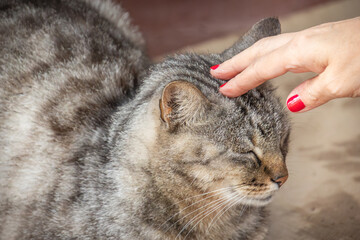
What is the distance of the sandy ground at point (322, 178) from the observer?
1678mm

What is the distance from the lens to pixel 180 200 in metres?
1.22

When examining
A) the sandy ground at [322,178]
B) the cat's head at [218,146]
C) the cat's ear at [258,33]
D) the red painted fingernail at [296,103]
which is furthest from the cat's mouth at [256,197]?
the cat's ear at [258,33]

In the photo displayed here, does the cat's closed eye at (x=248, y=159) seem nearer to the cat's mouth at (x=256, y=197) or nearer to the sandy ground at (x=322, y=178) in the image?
the cat's mouth at (x=256, y=197)

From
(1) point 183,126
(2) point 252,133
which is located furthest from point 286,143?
(1) point 183,126

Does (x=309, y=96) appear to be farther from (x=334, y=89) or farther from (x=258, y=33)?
(x=258, y=33)

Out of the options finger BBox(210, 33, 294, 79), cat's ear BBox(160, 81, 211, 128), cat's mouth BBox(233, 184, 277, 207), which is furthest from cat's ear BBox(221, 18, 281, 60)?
cat's mouth BBox(233, 184, 277, 207)

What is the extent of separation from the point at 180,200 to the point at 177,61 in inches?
17.5

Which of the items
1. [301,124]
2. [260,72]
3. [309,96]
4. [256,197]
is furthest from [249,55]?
[301,124]

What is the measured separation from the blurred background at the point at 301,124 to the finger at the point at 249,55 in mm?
402

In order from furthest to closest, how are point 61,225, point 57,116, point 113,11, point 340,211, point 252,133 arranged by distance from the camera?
point 113,11 → point 340,211 → point 57,116 → point 61,225 → point 252,133

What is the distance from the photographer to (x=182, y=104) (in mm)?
1114

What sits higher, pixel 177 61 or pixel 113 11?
pixel 113 11

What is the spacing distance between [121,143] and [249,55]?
46 cm

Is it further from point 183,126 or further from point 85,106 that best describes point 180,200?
point 85,106
